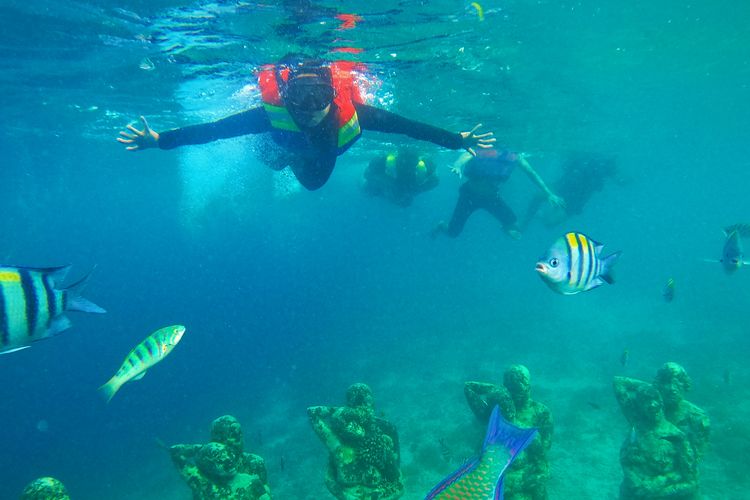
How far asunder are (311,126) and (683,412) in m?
9.16

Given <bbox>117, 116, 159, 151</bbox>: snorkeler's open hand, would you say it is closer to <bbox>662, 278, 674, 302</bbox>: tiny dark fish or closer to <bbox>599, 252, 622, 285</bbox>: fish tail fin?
<bbox>599, 252, 622, 285</bbox>: fish tail fin

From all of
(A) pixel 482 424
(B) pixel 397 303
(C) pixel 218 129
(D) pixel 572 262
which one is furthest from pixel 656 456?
(B) pixel 397 303

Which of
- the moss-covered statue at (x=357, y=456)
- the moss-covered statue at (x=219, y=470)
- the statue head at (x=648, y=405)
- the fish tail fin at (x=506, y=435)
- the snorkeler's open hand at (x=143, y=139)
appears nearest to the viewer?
the fish tail fin at (x=506, y=435)

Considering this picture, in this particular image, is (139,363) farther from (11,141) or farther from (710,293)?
(710,293)

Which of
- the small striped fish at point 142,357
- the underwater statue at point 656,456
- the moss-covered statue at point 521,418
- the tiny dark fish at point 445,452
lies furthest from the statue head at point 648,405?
the small striped fish at point 142,357

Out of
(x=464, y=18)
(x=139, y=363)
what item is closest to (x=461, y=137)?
(x=139, y=363)

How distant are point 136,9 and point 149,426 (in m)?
16.8

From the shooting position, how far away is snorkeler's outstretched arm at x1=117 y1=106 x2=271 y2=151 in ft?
19.6

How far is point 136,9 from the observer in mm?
11180

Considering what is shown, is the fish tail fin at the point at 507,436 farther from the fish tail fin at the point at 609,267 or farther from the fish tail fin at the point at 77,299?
the fish tail fin at the point at 77,299

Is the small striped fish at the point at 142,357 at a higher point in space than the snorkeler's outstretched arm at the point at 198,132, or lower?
lower

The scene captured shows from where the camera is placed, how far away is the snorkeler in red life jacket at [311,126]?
6066mm

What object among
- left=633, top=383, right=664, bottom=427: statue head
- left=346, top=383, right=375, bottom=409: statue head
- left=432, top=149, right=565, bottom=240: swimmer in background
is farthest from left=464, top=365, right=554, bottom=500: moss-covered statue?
left=432, top=149, right=565, bottom=240: swimmer in background

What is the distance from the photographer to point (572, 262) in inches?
133
